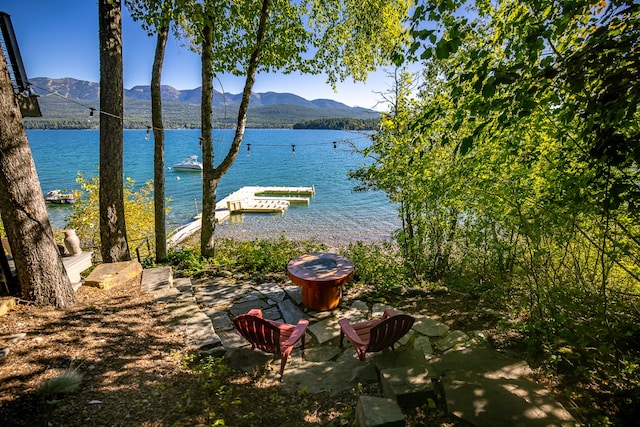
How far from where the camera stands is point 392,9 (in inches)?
234

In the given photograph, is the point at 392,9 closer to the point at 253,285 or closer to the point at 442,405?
the point at 253,285

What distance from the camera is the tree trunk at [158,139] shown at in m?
5.73

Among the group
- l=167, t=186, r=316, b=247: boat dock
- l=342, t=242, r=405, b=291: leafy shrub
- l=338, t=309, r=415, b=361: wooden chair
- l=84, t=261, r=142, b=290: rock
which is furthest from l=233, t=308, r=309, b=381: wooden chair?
l=167, t=186, r=316, b=247: boat dock

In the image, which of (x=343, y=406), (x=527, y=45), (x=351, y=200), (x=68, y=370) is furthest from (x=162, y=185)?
(x=351, y=200)

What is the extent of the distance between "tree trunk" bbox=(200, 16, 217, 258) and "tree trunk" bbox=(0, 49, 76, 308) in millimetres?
2789

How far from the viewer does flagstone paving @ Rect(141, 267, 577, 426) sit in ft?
7.06

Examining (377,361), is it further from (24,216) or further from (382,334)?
(24,216)

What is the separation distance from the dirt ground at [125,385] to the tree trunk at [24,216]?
241 millimetres

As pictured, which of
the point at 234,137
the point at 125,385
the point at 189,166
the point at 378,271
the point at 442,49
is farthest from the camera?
the point at 189,166

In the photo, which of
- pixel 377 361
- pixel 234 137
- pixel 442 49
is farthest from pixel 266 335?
pixel 234 137

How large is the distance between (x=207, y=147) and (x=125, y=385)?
14.9 ft

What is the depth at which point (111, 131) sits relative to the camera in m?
4.86

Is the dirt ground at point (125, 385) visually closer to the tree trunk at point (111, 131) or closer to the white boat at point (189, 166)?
the tree trunk at point (111, 131)

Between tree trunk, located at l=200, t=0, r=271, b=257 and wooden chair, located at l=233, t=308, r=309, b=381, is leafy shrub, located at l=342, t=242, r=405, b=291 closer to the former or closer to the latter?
wooden chair, located at l=233, t=308, r=309, b=381
